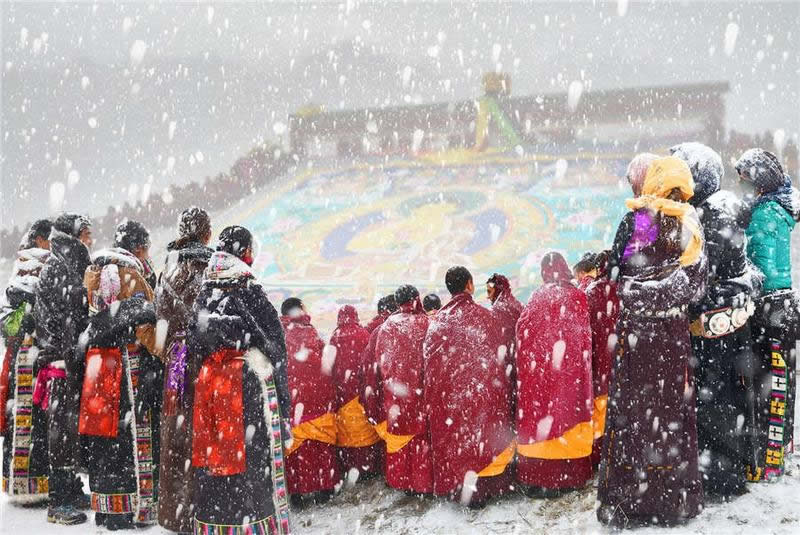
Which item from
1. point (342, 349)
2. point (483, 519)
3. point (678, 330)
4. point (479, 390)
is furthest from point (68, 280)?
point (678, 330)

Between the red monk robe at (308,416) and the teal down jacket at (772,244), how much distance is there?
268cm

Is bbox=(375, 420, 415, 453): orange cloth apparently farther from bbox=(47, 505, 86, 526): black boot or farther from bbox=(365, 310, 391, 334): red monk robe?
bbox=(47, 505, 86, 526): black boot


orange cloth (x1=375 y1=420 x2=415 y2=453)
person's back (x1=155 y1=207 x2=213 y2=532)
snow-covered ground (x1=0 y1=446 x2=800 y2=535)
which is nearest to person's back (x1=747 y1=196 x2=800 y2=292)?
snow-covered ground (x1=0 y1=446 x2=800 y2=535)

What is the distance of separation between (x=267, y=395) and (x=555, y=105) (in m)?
12.6

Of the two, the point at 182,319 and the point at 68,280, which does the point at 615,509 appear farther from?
the point at 68,280

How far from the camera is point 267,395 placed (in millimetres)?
3498

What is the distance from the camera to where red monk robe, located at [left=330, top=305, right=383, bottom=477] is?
4.71m

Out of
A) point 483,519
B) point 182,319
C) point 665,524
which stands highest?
point 182,319

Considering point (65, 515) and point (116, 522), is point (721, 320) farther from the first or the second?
point (65, 515)

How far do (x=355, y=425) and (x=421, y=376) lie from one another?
70cm

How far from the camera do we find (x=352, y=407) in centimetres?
472

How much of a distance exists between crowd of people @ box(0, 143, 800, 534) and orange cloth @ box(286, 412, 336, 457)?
0.05ft

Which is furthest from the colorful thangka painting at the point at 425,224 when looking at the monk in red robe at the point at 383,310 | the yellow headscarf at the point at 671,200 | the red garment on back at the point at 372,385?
the yellow headscarf at the point at 671,200

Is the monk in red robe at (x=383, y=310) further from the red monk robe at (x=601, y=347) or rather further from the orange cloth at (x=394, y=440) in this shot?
the red monk robe at (x=601, y=347)
